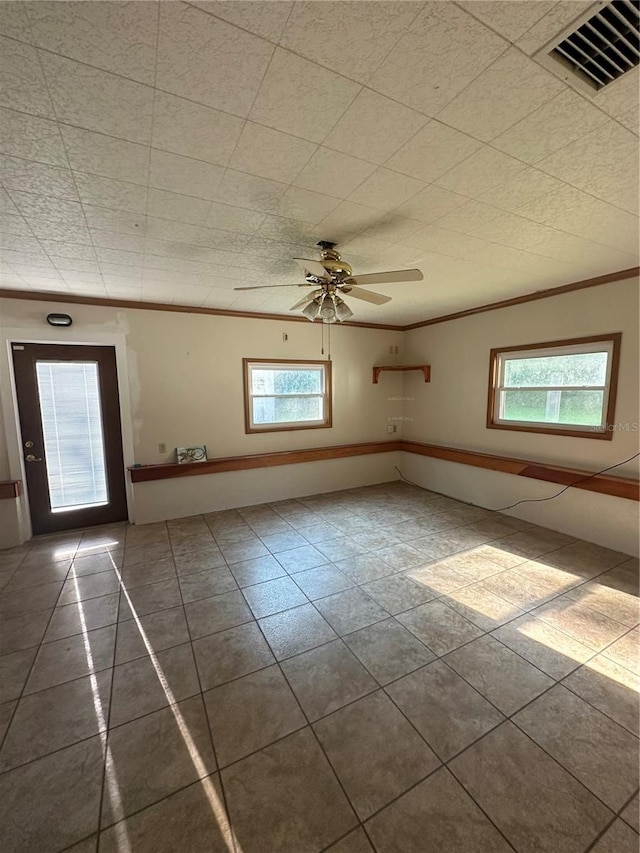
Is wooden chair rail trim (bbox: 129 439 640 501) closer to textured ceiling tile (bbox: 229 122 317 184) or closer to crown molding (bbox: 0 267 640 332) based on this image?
crown molding (bbox: 0 267 640 332)

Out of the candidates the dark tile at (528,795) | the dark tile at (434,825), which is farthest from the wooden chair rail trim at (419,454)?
the dark tile at (434,825)

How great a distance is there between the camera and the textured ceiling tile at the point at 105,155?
4.57 ft

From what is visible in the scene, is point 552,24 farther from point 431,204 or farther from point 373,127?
point 431,204

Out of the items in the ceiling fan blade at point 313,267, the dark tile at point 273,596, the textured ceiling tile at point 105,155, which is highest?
the textured ceiling tile at point 105,155

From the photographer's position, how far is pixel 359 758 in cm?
147

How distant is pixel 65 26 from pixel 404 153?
4.08 feet

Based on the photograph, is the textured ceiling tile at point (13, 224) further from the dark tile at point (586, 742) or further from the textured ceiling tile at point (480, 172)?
the dark tile at point (586, 742)

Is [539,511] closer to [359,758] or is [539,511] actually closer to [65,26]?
[359,758]

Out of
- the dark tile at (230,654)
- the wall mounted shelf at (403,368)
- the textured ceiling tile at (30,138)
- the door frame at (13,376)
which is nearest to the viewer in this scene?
the textured ceiling tile at (30,138)

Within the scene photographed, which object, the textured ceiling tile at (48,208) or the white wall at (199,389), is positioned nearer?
the textured ceiling tile at (48,208)

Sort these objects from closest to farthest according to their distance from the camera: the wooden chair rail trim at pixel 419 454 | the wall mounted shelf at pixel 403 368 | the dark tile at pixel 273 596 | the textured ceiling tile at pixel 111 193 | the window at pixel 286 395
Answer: the textured ceiling tile at pixel 111 193
the dark tile at pixel 273 596
the wooden chair rail trim at pixel 419 454
the window at pixel 286 395
the wall mounted shelf at pixel 403 368

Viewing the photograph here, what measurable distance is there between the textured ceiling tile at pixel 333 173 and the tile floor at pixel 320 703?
2.64 meters

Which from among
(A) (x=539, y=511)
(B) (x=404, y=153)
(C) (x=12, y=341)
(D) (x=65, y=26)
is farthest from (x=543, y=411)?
(C) (x=12, y=341)

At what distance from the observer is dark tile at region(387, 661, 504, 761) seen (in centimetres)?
155
